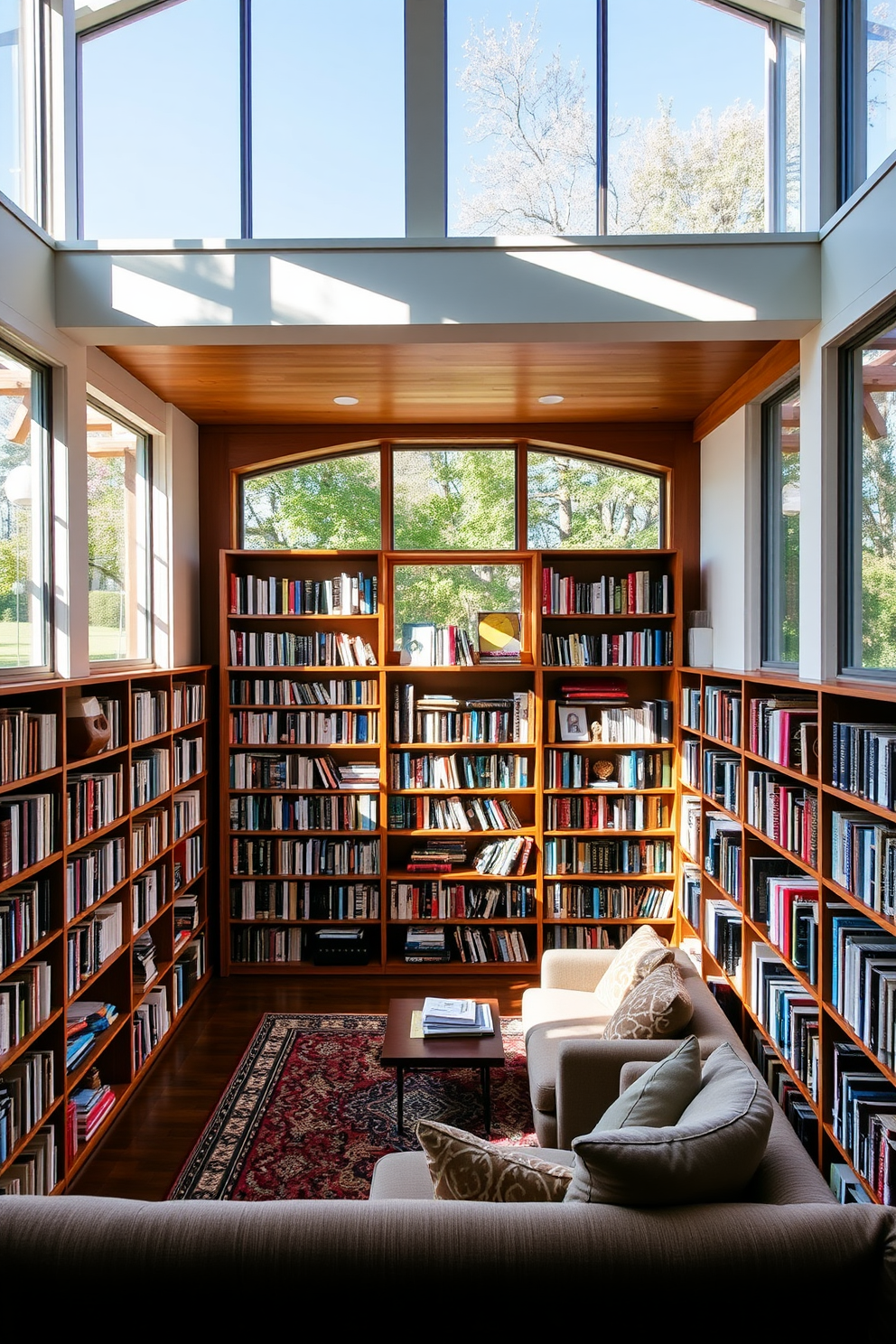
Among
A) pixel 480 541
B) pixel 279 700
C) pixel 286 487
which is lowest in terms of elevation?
pixel 279 700

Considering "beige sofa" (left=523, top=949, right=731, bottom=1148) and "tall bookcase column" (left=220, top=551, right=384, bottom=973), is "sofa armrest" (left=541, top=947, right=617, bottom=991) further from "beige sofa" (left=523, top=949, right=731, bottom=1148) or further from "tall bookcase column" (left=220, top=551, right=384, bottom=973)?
"tall bookcase column" (left=220, top=551, right=384, bottom=973)

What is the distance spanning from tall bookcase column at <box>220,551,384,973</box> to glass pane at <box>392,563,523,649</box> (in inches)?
10.2

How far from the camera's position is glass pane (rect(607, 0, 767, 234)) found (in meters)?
3.81

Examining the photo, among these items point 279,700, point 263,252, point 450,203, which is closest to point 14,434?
point 263,252

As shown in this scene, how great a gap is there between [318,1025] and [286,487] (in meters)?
3.18

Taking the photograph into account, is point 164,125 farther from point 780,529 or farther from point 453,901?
point 453,901

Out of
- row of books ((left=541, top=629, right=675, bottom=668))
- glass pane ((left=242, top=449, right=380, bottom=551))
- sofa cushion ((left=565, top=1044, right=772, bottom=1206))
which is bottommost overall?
sofa cushion ((left=565, top=1044, right=772, bottom=1206))

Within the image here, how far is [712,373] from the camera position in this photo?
441 cm

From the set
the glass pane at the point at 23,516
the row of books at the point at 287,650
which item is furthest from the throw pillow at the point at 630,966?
the glass pane at the point at 23,516

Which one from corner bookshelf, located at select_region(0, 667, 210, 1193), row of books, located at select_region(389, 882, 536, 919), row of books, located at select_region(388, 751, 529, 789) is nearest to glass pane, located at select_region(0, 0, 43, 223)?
corner bookshelf, located at select_region(0, 667, 210, 1193)

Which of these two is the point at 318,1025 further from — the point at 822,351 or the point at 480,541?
the point at 822,351

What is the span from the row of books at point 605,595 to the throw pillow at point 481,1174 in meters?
3.65

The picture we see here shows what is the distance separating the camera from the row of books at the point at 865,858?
2.54 meters

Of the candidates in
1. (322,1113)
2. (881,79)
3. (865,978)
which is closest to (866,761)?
(865,978)
